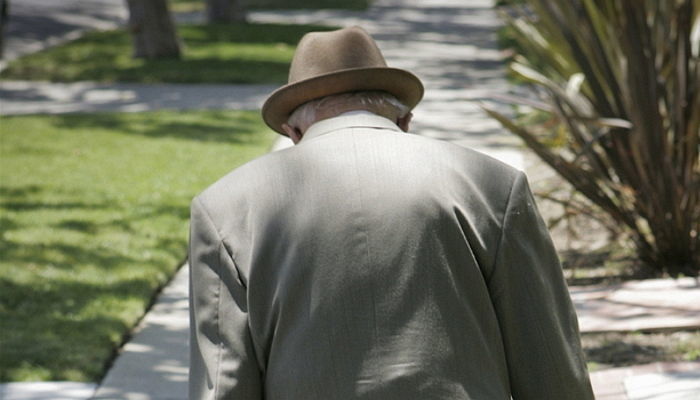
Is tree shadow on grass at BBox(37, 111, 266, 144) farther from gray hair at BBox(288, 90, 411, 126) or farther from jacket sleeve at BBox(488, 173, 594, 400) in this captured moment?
jacket sleeve at BBox(488, 173, 594, 400)

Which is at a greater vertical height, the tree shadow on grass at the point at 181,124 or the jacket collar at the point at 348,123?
the jacket collar at the point at 348,123

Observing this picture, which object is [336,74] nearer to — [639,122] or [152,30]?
[639,122]

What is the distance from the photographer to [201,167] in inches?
377

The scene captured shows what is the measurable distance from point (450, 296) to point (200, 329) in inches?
19.8

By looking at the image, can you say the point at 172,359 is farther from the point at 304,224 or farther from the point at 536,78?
the point at 304,224

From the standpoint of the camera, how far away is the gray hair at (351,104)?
246 centimetres

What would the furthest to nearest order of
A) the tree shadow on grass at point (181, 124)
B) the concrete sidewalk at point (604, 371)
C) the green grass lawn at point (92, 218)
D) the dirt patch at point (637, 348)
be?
A: the tree shadow on grass at point (181, 124), the green grass lawn at point (92, 218), the dirt patch at point (637, 348), the concrete sidewalk at point (604, 371)

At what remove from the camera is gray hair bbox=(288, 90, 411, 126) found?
246cm

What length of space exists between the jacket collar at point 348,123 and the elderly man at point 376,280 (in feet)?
0.08

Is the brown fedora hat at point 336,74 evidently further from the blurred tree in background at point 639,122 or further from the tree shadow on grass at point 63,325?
the blurred tree in background at point 639,122

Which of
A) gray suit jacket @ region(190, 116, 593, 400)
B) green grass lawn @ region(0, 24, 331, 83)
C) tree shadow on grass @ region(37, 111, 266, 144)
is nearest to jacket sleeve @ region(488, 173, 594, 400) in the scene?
gray suit jacket @ region(190, 116, 593, 400)

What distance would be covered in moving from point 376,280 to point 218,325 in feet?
1.08

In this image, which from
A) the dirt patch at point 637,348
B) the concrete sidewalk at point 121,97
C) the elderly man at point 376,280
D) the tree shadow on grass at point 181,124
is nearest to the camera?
→ the elderly man at point 376,280

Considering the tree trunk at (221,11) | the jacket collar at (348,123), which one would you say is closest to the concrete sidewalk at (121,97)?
the tree trunk at (221,11)
